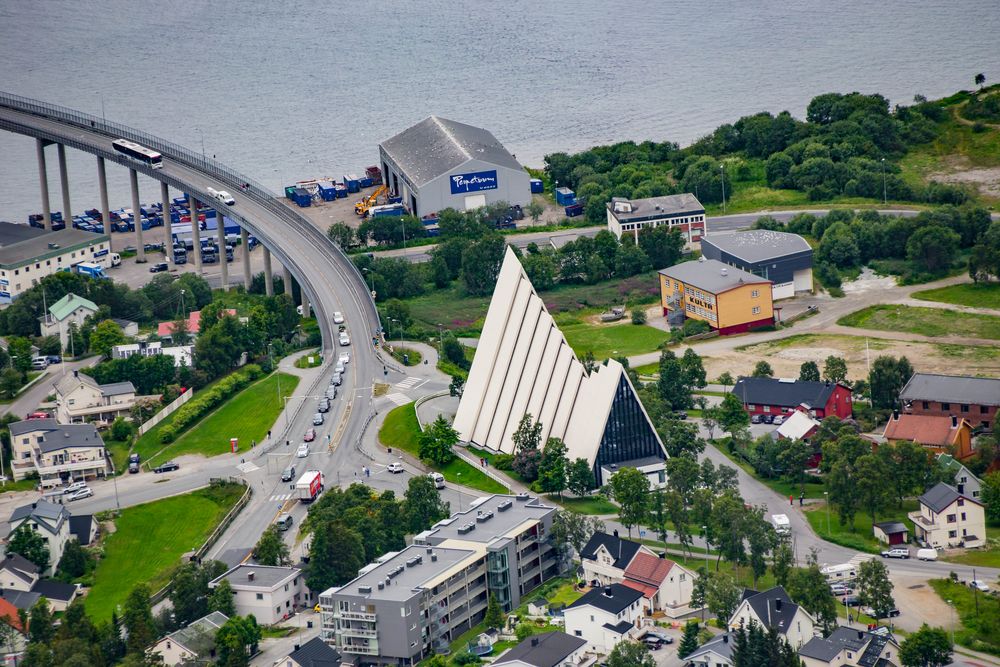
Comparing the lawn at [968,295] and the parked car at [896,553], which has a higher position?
the lawn at [968,295]

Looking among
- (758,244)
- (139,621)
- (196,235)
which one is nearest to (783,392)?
(758,244)

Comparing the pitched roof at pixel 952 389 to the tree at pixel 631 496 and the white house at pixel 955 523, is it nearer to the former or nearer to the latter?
the white house at pixel 955 523

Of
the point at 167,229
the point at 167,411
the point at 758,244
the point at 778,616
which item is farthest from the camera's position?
the point at 167,229

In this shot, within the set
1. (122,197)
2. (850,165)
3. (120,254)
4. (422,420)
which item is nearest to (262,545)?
(422,420)

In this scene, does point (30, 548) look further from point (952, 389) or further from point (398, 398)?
point (952, 389)

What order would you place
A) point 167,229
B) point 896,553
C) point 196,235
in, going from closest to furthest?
point 896,553 < point 196,235 < point 167,229

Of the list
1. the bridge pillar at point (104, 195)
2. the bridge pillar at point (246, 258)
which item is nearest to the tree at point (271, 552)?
the bridge pillar at point (246, 258)

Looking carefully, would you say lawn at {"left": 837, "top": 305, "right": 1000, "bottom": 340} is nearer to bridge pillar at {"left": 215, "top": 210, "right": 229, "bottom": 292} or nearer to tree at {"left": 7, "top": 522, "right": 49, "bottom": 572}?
bridge pillar at {"left": 215, "top": 210, "right": 229, "bottom": 292}

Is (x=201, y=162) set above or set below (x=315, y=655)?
above
